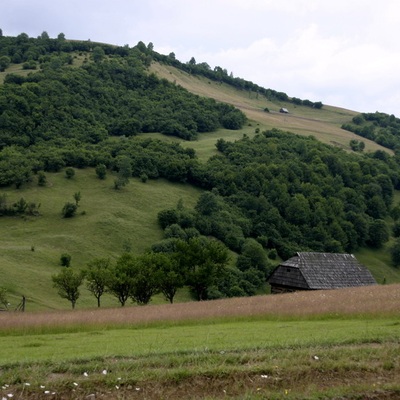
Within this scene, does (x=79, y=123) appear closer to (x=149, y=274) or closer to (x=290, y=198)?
(x=290, y=198)

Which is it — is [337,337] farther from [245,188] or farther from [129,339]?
[245,188]

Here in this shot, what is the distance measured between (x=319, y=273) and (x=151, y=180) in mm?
76416

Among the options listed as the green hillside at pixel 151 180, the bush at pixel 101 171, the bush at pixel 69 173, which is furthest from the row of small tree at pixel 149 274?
the bush at pixel 101 171

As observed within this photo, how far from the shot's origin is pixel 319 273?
6038 cm

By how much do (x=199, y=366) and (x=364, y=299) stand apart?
18.4 meters

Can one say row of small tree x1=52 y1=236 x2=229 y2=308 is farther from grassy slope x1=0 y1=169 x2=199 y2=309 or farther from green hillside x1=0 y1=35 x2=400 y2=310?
green hillside x1=0 y1=35 x2=400 y2=310

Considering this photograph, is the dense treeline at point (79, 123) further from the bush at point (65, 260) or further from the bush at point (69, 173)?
the bush at point (65, 260)

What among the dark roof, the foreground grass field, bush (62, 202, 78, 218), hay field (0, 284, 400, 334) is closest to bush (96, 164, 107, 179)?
bush (62, 202, 78, 218)

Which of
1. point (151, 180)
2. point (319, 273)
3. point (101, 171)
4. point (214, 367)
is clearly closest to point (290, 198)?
point (151, 180)

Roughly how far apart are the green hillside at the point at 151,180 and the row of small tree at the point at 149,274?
23.6 ft

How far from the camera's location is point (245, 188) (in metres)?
135

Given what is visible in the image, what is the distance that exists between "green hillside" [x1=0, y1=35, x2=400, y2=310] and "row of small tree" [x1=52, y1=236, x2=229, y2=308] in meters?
7.20

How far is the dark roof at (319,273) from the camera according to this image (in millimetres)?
59025

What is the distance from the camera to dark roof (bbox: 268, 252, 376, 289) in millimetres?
59025
